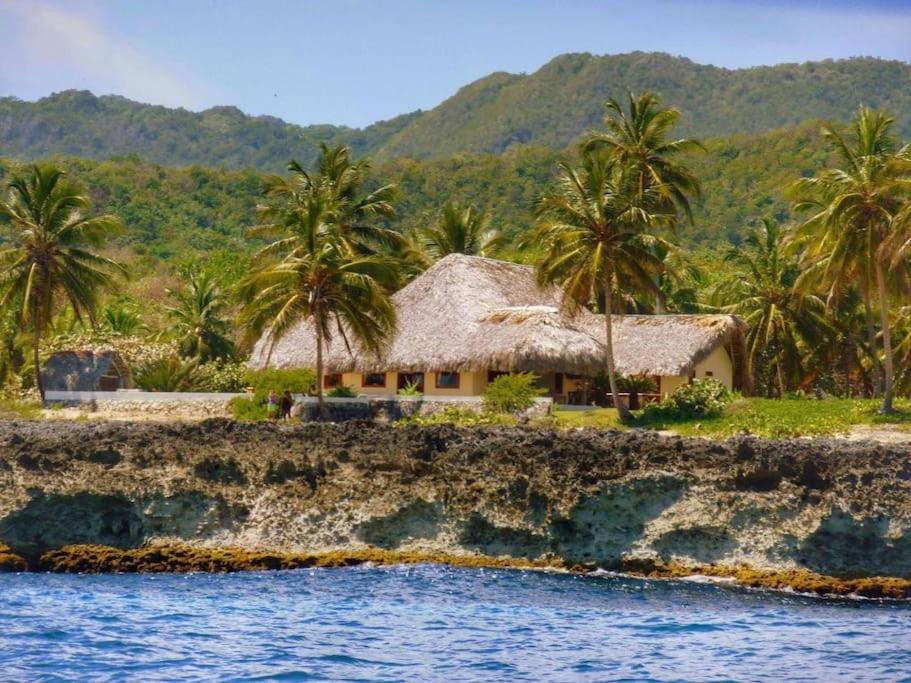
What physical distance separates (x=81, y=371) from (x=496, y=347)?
13.8m

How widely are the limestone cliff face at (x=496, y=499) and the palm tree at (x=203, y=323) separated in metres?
22.6

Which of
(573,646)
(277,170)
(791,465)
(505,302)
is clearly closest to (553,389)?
(505,302)

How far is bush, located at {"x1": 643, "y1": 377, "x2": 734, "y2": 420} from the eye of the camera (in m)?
35.5

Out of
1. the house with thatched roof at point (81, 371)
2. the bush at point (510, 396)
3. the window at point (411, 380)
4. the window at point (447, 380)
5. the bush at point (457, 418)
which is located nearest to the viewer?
the bush at point (457, 418)

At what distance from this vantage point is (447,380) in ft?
134

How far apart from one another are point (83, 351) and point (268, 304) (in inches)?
369

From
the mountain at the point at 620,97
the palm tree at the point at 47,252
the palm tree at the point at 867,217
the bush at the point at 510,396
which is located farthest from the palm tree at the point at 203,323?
the mountain at the point at 620,97

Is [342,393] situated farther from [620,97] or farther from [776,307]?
[620,97]

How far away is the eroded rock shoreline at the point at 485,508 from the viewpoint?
22922 mm

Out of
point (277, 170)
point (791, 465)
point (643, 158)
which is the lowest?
point (791, 465)

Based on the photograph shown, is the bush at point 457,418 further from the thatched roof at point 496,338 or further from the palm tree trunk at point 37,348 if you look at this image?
the palm tree trunk at point 37,348

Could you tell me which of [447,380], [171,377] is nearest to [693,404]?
[447,380]

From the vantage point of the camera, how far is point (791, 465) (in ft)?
78.1

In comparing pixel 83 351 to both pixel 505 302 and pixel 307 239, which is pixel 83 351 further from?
pixel 505 302
